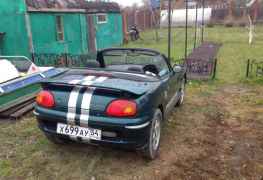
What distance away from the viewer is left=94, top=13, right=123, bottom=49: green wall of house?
15609mm

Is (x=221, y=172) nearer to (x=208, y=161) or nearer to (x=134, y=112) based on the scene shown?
(x=208, y=161)

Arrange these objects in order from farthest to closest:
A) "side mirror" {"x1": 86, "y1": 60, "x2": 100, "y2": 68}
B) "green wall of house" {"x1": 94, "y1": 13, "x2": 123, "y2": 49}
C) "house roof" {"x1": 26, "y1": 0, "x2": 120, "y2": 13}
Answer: "green wall of house" {"x1": 94, "y1": 13, "x2": 123, "y2": 49} → "house roof" {"x1": 26, "y1": 0, "x2": 120, "y2": 13} → "side mirror" {"x1": 86, "y1": 60, "x2": 100, "y2": 68}

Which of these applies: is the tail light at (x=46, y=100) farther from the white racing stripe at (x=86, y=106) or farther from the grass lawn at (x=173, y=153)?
the grass lawn at (x=173, y=153)

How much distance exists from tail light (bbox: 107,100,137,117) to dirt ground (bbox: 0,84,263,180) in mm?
822

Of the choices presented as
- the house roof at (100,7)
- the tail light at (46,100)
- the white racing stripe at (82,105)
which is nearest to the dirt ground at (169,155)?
the white racing stripe at (82,105)

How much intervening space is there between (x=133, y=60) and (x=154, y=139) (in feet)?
5.20

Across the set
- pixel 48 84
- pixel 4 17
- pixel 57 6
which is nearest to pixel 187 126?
pixel 48 84

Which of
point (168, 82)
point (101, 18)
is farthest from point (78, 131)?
point (101, 18)

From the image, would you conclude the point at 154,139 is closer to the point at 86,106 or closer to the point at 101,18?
the point at 86,106

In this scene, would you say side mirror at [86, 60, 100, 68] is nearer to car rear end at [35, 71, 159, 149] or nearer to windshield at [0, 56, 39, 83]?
car rear end at [35, 71, 159, 149]

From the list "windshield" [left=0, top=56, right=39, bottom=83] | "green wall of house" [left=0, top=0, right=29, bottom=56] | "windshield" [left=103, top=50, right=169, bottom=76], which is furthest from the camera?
"green wall of house" [left=0, top=0, right=29, bottom=56]

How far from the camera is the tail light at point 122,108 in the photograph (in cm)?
287

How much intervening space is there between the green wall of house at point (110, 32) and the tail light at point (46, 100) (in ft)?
41.0

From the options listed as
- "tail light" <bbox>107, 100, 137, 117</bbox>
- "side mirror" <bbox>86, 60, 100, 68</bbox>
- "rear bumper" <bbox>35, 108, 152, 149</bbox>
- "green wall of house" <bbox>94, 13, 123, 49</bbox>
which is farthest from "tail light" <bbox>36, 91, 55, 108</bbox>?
"green wall of house" <bbox>94, 13, 123, 49</bbox>
